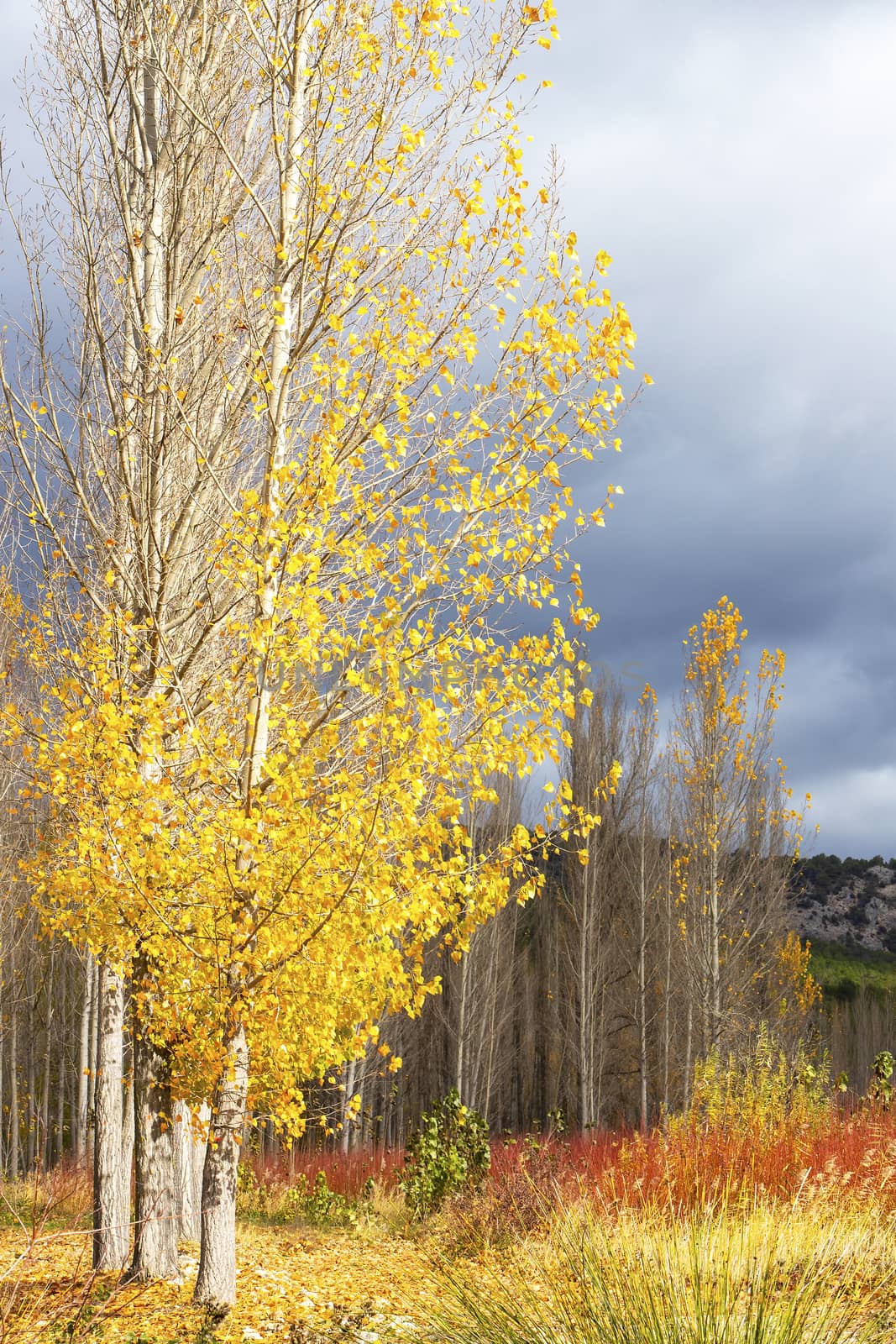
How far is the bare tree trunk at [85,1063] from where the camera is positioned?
1483cm

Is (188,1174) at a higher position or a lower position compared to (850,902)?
higher

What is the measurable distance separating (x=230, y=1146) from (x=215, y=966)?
108 centimetres

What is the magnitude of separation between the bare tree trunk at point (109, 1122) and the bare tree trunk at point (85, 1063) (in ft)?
20.7

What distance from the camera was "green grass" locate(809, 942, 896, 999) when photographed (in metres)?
43.2

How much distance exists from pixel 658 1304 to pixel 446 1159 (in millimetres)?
7285

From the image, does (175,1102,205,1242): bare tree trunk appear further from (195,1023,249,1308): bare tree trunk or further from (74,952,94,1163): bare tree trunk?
(74,952,94,1163): bare tree trunk

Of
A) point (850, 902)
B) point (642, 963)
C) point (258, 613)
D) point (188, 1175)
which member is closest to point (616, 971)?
point (642, 963)

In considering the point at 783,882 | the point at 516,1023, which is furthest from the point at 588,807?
the point at 516,1023

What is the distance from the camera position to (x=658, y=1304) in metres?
3.78

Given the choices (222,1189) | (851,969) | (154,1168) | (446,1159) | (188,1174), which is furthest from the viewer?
(851,969)

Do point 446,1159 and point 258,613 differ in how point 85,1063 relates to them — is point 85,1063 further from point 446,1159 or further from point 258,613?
point 258,613

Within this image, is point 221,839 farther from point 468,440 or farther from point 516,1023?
point 516,1023

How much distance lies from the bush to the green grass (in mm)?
33603

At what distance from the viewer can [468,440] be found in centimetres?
550
